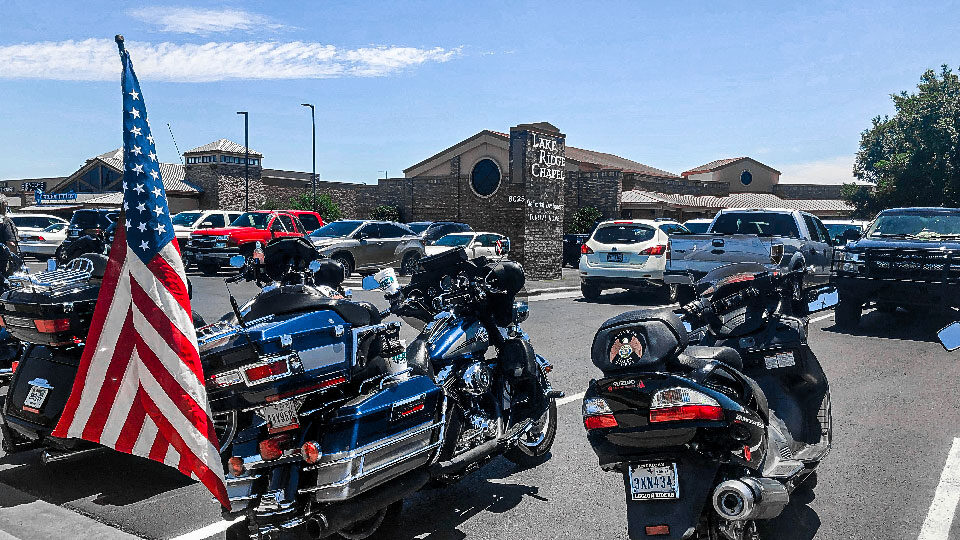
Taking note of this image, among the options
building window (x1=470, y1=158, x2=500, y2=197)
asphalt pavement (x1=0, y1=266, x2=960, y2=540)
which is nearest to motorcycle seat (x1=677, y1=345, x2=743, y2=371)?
asphalt pavement (x1=0, y1=266, x2=960, y2=540)

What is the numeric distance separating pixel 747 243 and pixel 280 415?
11206mm

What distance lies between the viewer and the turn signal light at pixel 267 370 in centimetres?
340

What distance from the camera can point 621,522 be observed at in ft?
14.3

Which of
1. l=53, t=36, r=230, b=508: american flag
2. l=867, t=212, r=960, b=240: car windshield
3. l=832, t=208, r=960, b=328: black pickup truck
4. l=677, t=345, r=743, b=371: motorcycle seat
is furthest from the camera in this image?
l=867, t=212, r=960, b=240: car windshield

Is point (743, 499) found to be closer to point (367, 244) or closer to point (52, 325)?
point (52, 325)

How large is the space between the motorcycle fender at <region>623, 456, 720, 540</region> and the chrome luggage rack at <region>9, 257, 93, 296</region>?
3.76 metres

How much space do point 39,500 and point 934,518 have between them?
538cm

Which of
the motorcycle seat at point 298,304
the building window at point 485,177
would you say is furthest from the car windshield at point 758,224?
the building window at point 485,177

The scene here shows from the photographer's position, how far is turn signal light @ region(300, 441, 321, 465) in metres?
3.46

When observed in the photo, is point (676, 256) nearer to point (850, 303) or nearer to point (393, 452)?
point (850, 303)

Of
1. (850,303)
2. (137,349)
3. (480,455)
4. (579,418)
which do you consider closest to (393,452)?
(480,455)

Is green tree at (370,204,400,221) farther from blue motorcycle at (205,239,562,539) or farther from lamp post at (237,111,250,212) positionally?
blue motorcycle at (205,239,562,539)

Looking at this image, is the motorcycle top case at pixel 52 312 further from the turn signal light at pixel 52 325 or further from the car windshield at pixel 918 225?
the car windshield at pixel 918 225

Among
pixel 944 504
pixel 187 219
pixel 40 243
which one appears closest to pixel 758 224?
pixel 944 504
